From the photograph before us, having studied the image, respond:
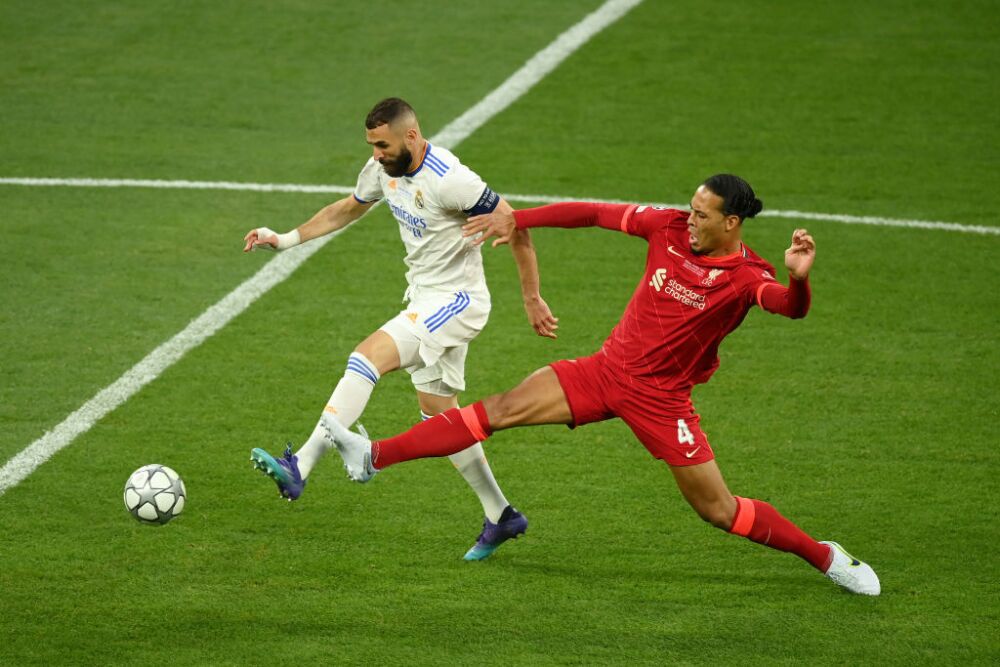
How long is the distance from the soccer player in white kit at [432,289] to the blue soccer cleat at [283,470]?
0.39 feet

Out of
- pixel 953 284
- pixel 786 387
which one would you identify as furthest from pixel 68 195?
pixel 953 284

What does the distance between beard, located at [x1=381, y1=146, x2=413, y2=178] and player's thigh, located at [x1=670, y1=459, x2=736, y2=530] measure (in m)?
1.94

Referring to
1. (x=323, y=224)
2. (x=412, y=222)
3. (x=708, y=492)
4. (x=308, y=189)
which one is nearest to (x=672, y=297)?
(x=708, y=492)

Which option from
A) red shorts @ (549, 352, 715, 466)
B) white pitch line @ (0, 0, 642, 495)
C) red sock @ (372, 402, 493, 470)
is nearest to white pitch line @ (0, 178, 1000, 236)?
white pitch line @ (0, 0, 642, 495)

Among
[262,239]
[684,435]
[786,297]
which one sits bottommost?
[684,435]

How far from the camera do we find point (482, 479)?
6.96 metres

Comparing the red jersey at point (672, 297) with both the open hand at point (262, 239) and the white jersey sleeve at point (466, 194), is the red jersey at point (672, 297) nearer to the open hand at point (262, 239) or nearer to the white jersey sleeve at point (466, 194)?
the white jersey sleeve at point (466, 194)

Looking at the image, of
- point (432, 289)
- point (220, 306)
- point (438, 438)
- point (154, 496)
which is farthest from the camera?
point (220, 306)

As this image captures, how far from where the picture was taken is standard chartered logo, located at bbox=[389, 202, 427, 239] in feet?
22.3

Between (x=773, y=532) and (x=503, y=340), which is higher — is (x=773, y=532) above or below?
below

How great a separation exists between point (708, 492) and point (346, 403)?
172 centimetres

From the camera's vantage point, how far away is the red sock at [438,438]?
20.9 feet

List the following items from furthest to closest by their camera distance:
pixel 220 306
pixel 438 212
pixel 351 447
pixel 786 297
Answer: pixel 220 306, pixel 438 212, pixel 351 447, pixel 786 297

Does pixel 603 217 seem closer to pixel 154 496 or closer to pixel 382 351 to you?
pixel 382 351
